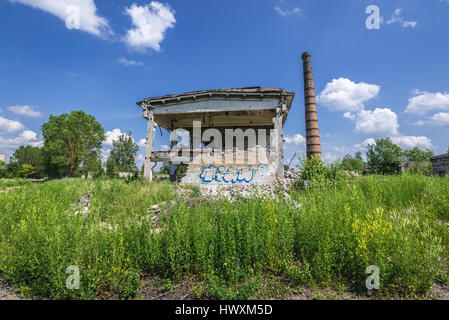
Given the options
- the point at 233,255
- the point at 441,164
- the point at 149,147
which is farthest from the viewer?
the point at 441,164

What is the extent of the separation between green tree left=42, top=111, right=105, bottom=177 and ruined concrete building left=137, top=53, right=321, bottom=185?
2107 centimetres

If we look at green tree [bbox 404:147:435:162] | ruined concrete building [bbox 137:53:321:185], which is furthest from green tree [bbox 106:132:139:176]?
green tree [bbox 404:147:435:162]

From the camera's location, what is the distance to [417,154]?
4916 centimetres

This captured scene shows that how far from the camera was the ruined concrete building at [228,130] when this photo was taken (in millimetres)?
9844

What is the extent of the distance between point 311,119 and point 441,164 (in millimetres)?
8918

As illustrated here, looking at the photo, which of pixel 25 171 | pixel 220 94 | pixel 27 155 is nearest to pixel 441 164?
pixel 220 94

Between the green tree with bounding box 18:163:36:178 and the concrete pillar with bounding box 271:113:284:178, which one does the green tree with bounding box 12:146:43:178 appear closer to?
the green tree with bounding box 18:163:36:178

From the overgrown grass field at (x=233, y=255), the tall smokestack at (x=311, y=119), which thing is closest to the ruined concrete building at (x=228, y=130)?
the tall smokestack at (x=311, y=119)

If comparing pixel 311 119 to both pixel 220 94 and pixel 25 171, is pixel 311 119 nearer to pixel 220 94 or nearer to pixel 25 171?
pixel 220 94

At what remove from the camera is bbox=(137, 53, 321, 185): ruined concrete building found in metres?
9.84

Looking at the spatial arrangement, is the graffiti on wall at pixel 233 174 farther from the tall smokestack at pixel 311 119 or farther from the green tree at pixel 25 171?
the green tree at pixel 25 171

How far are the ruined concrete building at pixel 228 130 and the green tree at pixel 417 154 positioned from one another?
2021 inches
